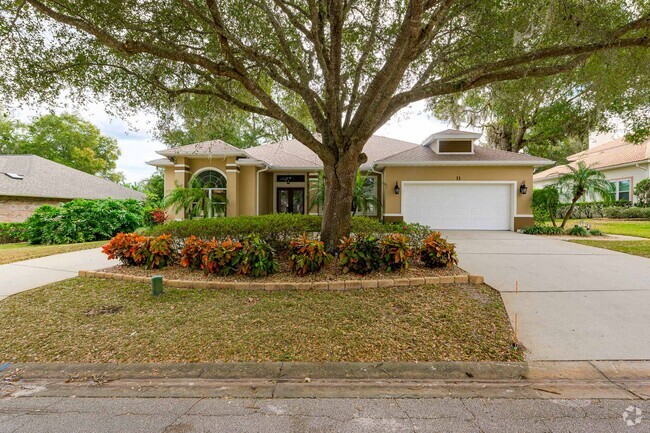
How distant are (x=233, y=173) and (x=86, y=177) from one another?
12.6 metres

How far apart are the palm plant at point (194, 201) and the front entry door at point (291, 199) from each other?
3097 millimetres

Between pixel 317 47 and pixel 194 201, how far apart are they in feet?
28.0

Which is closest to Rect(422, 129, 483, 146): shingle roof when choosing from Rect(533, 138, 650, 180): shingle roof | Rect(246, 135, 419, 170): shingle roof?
Rect(246, 135, 419, 170): shingle roof

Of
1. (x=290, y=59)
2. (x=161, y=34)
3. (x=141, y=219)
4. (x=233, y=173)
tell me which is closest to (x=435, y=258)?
(x=290, y=59)

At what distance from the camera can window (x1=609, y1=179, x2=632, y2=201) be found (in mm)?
18156

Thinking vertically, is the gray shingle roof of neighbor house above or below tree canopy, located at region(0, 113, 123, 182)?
below

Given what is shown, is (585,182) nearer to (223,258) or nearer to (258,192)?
(258,192)

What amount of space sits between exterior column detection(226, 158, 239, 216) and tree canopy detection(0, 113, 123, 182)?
22.3 metres

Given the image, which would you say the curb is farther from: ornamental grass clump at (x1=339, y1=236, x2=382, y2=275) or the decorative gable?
the decorative gable

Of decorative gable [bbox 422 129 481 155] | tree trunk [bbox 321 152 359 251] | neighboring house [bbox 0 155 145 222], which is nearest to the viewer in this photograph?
tree trunk [bbox 321 152 359 251]

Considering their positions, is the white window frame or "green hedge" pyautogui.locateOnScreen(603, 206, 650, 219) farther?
the white window frame

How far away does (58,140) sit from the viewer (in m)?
26.7

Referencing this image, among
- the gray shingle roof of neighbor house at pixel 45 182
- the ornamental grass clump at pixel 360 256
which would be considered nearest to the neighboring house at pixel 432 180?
the gray shingle roof of neighbor house at pixel 45 182

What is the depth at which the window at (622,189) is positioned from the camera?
18156mm
